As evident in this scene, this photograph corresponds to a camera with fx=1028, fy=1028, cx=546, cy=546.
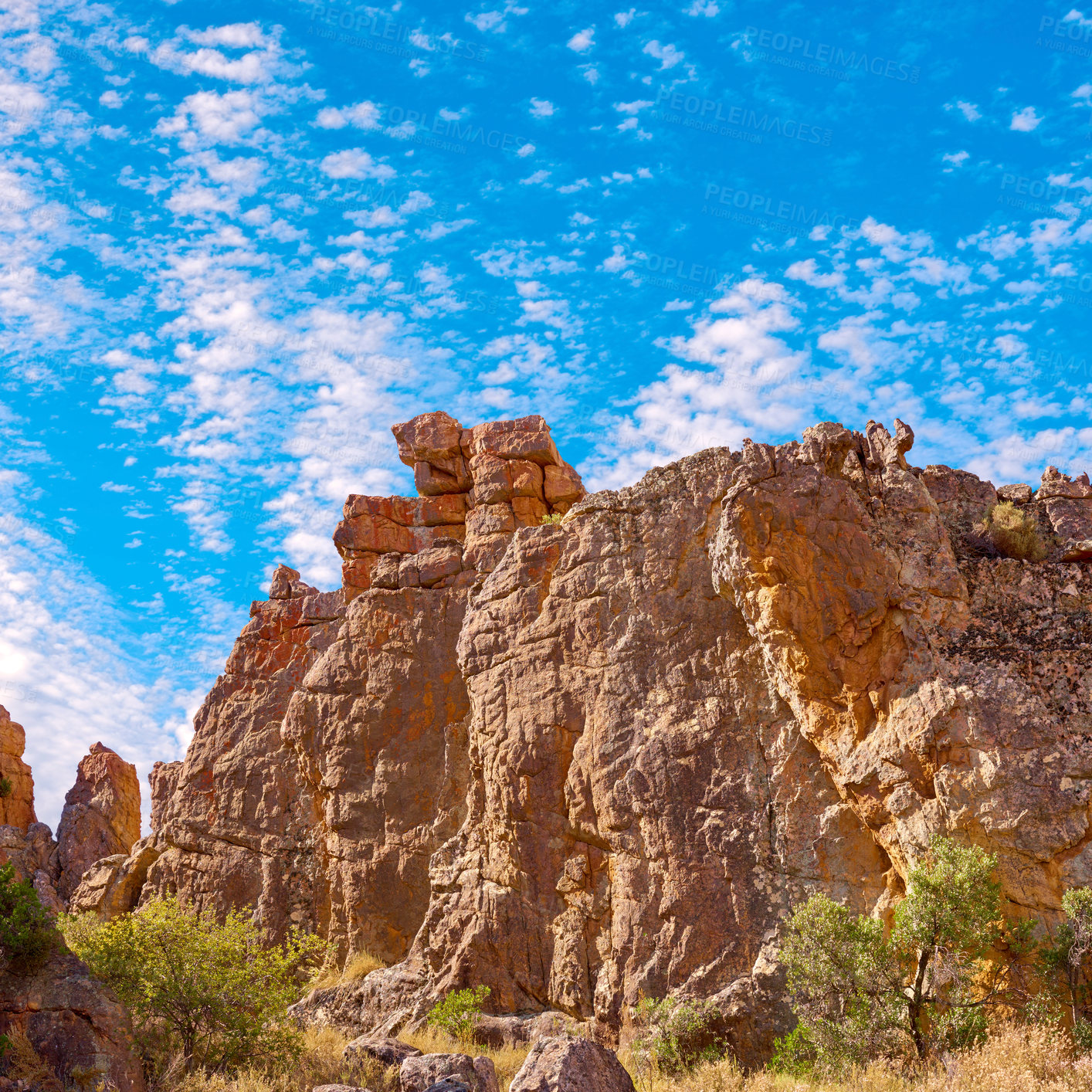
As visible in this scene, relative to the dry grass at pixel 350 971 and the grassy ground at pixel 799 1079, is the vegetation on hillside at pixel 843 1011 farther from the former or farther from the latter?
the dry grass at pixel 350 971

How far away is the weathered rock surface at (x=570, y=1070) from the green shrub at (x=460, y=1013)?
7706mm

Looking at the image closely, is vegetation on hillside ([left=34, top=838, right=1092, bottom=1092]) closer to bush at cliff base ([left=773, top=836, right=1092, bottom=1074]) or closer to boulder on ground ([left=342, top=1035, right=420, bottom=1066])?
bush at cliff base ([left=773, top=836, right=1092, bottom=1074])

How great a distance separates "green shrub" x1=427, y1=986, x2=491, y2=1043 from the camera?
868 inches

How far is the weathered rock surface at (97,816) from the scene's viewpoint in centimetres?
4628

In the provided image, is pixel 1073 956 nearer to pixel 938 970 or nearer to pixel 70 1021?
pixel 938 970

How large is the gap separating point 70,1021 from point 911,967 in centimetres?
1417

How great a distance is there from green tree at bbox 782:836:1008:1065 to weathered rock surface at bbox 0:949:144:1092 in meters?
11.5

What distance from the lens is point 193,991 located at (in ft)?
66.8

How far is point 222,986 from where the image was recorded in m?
20.6

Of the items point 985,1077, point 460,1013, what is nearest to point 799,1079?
point 985,1077

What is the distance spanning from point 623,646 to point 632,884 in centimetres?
540

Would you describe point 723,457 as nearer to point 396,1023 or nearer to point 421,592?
point 421,592

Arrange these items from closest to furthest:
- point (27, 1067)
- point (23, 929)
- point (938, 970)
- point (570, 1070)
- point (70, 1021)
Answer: point (570, 1070) < point (27, 1067) < point (70, 1021) < point (23, 929) < point (938, 970)

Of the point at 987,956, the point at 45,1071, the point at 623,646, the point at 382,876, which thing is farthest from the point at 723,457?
the point at 45,1071
